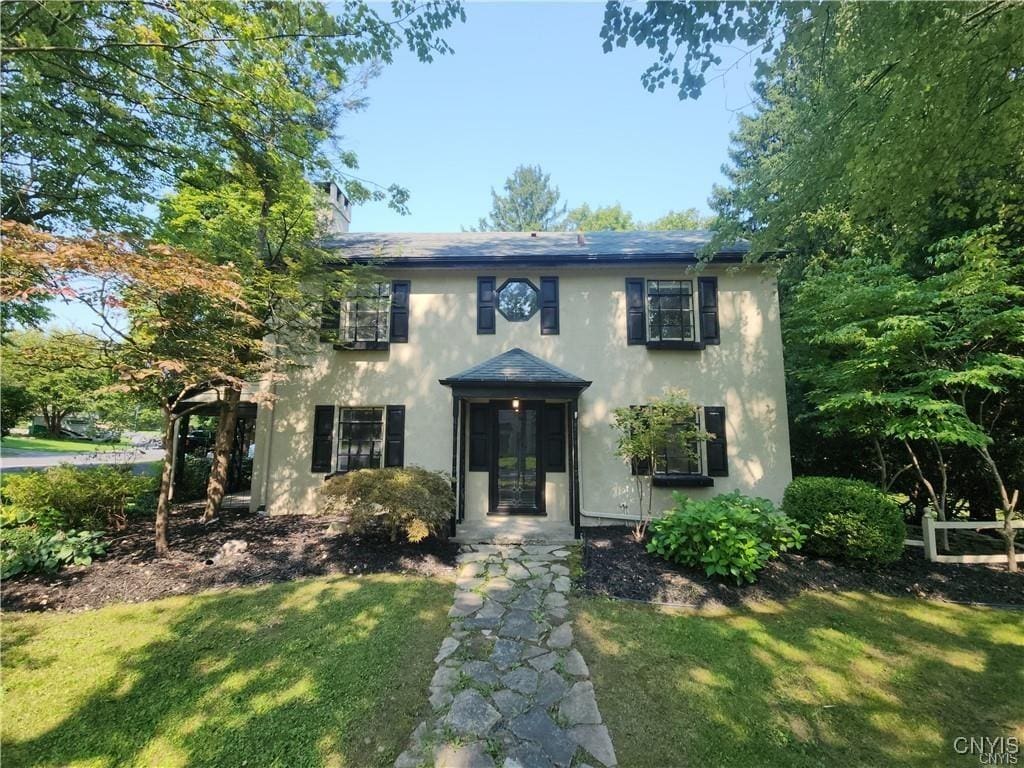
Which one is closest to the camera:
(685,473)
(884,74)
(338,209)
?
(884,74)

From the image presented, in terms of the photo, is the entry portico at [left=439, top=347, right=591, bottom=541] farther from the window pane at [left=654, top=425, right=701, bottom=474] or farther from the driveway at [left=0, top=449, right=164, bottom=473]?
the driveway at [left=0, top=449, right=164, bottom=473]

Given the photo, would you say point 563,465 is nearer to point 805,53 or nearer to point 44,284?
point 805,53

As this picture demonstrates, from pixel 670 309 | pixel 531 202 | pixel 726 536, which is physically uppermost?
pixel 531 202

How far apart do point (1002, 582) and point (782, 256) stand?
5.81 m

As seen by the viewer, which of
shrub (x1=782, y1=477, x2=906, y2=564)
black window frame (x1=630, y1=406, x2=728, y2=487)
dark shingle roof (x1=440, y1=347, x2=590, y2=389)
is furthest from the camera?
black window frame (x1=630, y1=406, x2=728, y2=487)

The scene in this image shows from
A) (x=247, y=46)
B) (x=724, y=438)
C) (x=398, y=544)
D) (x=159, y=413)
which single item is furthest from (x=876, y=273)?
(x=159, y=413)

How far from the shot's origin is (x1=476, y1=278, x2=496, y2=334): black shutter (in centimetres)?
837

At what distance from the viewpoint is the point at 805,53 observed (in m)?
4.64

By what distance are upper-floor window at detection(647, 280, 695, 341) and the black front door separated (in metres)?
2.99

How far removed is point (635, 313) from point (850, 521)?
Answer: 482cm

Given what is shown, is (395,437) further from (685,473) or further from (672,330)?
(672,330)

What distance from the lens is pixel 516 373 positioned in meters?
7.29

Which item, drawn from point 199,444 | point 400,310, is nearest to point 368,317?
point 400,310

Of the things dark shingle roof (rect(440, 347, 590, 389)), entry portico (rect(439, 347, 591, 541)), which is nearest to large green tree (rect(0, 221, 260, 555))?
dark shingle roof (rect(440, 347, 590, 389))
